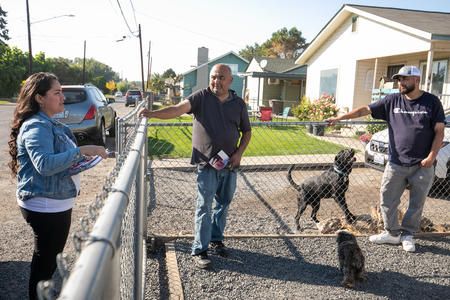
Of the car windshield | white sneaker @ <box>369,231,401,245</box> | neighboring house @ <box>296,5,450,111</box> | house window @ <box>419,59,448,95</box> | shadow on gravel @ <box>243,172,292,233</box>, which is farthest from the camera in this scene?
house window @ <box>419,59,448,95</box>

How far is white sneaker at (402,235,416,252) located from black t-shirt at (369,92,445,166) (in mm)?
819

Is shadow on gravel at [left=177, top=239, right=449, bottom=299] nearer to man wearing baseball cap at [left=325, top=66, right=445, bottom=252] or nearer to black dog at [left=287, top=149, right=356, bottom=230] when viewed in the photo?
man wearing baseball cap at [left=325, top=66, right=445, bottom=252]

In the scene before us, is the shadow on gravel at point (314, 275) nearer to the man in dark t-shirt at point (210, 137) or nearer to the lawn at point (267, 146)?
the man in dark t-shirt at point (210, 137)

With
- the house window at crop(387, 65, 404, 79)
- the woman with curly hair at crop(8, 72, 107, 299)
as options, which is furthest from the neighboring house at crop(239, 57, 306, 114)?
the woman with curly hair at crop(8, 72, 107, 299)

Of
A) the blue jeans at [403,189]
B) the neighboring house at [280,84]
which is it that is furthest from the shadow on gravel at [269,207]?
the neighboring house at [280,84]

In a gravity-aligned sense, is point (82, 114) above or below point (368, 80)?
below

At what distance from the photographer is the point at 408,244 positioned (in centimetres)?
382

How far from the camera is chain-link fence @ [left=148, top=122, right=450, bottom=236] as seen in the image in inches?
171

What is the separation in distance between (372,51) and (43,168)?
14.2m

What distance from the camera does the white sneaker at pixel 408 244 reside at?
3789mm

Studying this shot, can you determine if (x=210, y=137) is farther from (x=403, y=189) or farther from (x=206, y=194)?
(x=403, y=189)

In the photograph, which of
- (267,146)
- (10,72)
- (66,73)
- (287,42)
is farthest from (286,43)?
(267,146)

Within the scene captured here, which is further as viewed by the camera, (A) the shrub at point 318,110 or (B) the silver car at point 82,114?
(A) the shrub at point 318,110

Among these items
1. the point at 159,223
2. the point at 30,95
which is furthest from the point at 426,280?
the point at 30,95
